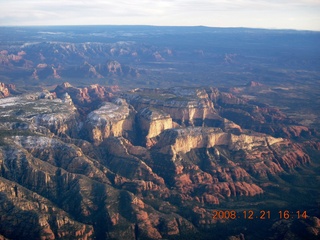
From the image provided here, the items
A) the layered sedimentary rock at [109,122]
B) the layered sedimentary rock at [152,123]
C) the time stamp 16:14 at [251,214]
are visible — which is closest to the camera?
the time stamp 16:14 at [251,214]

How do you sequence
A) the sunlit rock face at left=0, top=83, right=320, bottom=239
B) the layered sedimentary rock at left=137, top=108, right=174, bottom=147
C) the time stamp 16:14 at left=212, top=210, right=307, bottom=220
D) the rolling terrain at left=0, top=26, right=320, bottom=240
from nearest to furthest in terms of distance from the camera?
1. the rolling terrain at left=0, top=26, right=320, bottom=240
2. the sunlit rock face at left=0, top=83, right=320, bottom=239
3. the time stamp 16:14 at left=212, top=210, right=307, bottom=220
4. the layered sedimentary rock at left=137, top=108, right=174, bottom=147

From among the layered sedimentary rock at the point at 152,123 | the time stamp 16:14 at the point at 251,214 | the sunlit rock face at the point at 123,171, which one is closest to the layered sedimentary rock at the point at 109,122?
the sunlit rock face at the point at 123,171

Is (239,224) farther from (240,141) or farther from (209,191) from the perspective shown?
(240,141)

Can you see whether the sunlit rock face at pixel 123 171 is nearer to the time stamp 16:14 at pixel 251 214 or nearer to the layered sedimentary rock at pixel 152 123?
the layered sedimentary rock at pixel 152 123

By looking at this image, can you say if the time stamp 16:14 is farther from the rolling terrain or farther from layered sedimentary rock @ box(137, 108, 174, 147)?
layered sedimentary rock @ box(137, 108, 174, 147)

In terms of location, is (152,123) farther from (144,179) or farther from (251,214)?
(251,214)

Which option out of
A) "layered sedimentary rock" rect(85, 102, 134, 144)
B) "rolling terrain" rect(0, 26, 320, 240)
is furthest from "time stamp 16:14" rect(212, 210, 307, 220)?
"layered sedimentary rock" rect(85, 102, 134, 144)

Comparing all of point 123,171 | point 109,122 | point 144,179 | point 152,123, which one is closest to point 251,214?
point 144,179

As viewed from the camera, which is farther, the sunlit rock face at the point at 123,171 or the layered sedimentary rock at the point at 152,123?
the layered sedimentary rock at the point at 152,123
